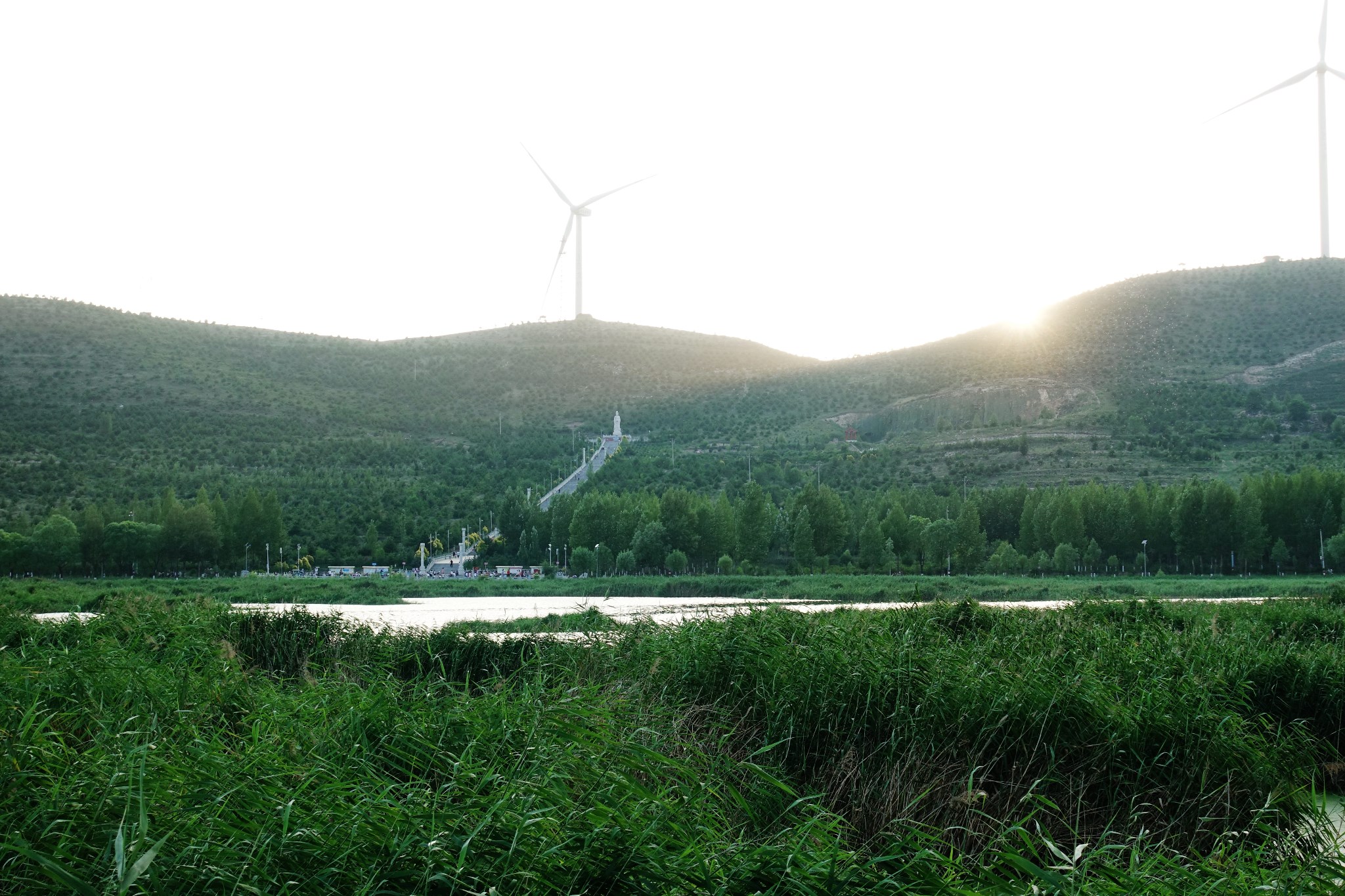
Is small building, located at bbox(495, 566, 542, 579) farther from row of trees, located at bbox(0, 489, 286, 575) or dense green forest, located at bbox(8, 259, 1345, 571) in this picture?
row of trees, located at bbox(0, 489, 286, 575)

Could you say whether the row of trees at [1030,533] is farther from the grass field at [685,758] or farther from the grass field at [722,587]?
the grass field at [685,758]

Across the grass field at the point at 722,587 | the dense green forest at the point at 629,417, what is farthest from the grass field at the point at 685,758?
the dense green forest at the point at 629,417

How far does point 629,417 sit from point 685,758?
123 m

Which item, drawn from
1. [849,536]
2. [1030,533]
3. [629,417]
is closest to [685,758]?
[849,536]

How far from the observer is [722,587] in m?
49.7

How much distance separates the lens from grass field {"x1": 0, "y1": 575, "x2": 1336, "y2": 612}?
138 ft

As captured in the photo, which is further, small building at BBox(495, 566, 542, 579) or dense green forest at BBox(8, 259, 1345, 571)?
dense green forest at BBox(8, 259, 1345, 571)

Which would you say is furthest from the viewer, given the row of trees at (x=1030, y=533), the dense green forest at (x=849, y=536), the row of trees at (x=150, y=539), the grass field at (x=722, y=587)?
the row of trees at (x=1030, y=533)

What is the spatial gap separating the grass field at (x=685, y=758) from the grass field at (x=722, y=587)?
23.1 meters

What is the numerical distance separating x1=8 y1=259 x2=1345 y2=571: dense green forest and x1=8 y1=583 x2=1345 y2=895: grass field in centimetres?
4490

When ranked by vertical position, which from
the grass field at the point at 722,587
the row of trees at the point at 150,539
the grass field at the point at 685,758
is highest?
the grass field at the point at 685,758

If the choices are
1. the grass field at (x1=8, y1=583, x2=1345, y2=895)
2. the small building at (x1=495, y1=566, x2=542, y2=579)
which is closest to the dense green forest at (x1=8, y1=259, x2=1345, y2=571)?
the small building at (x1=495, y1=566, x2=542, y2=579)

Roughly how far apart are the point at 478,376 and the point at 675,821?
138568mm

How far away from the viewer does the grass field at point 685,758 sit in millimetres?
6520
